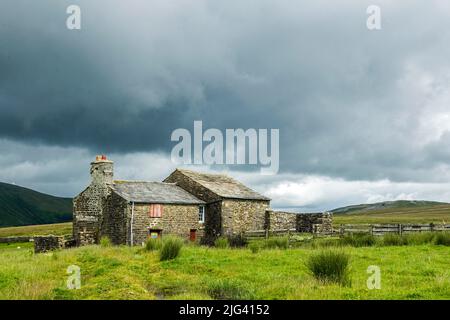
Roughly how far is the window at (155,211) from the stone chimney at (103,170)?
4.22 metres

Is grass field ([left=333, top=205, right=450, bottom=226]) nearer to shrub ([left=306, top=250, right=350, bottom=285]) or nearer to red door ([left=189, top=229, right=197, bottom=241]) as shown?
red door ([left=189, top=229, right=197, bottom=241])

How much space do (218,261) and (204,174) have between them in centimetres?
2545

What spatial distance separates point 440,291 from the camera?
1151 cm

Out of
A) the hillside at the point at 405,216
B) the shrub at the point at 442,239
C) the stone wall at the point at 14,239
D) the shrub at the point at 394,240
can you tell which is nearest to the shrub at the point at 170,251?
the shrub at the point at 394,240

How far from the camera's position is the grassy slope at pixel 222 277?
11258mm

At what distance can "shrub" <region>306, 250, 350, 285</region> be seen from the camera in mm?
12391

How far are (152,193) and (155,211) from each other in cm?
234

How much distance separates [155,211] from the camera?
34.6 m

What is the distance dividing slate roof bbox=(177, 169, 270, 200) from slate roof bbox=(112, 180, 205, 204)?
176 cm

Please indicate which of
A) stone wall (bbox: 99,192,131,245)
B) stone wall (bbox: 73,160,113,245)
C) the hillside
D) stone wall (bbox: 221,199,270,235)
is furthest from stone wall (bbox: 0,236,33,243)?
the hillside

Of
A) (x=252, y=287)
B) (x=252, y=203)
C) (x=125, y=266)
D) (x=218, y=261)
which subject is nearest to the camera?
(x=252, y=287)
